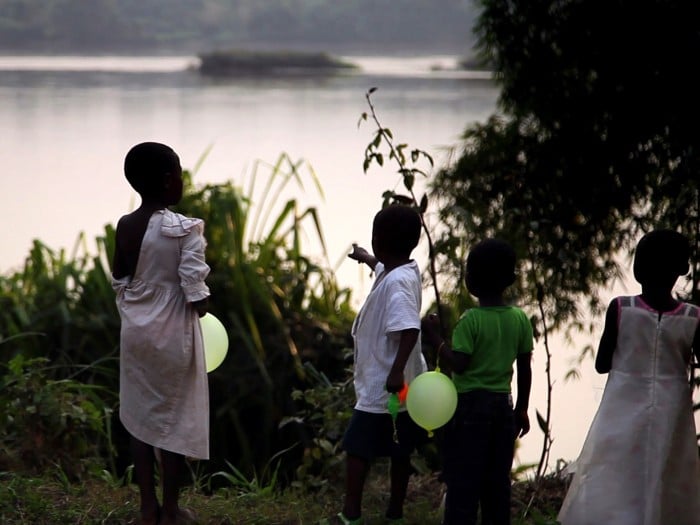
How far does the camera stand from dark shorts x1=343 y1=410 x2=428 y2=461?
8.87 feet

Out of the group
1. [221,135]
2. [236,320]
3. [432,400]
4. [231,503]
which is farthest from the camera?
[221,135]

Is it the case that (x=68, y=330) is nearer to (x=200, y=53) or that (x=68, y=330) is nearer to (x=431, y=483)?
(x=431, y=483)

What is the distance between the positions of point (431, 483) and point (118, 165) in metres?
Answer: 4.56

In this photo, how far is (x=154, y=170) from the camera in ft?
8.55

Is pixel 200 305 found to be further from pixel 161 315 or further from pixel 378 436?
pixel 378 436

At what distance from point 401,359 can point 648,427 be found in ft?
2.11

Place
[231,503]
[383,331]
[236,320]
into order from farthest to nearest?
[236,320] < [231,503] < [383,331]

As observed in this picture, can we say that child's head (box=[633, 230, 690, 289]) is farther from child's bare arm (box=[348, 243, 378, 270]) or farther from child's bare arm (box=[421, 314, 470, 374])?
child's bare arm (box=[348, 243, 378, 270])

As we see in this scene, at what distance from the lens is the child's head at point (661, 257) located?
263 cm

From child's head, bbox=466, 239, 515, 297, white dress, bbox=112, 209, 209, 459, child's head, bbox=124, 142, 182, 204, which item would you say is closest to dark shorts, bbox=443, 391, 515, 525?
child's head, bbox=466, 239, 515, 297

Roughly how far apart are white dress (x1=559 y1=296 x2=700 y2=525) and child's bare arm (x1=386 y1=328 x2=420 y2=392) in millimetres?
517

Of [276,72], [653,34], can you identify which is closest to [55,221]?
[653,34]

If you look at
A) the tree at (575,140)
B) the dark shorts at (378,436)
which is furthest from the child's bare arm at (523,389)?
the tree at (575,140)

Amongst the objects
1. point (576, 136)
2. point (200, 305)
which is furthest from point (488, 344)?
point (576, 136)
